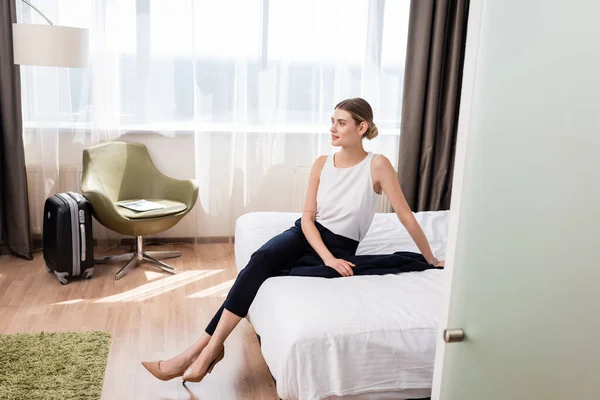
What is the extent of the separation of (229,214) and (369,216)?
6.94ft

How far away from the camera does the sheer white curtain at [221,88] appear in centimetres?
455

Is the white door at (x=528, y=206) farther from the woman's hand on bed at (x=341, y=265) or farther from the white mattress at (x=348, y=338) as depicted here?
the woman's hand on bed at (x=341, y=265)

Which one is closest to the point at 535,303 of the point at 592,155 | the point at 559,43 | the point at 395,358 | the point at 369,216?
the point at 592,155

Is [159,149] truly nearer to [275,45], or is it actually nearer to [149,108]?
[149,108]

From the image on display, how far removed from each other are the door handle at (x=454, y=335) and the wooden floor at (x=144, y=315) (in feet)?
4.99

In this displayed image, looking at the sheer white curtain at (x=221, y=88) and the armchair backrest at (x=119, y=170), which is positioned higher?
the sheer white curtain at (x=221, y=88)

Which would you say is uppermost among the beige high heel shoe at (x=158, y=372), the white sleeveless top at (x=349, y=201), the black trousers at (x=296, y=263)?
the white sleeveless top at (x=349, y=201)

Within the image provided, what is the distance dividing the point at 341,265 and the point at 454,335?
1498 mm

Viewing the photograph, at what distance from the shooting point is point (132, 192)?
4660 mm

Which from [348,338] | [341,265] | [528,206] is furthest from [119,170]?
[528,206]

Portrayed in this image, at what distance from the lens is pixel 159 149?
4.86m

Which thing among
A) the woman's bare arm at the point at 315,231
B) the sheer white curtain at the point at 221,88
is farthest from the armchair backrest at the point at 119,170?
the woman's bare arm at the point at 315,231

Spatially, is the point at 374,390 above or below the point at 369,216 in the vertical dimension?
below

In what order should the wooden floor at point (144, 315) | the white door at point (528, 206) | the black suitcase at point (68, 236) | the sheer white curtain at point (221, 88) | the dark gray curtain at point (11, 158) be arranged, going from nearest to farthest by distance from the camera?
the white door at point (528, 206) < the wooden floor at point (144, 315) < the black suitcase at point (68, 236) < the dark gray curtain at point (11, 158) < the sheer white curtain at point (221, 88)
